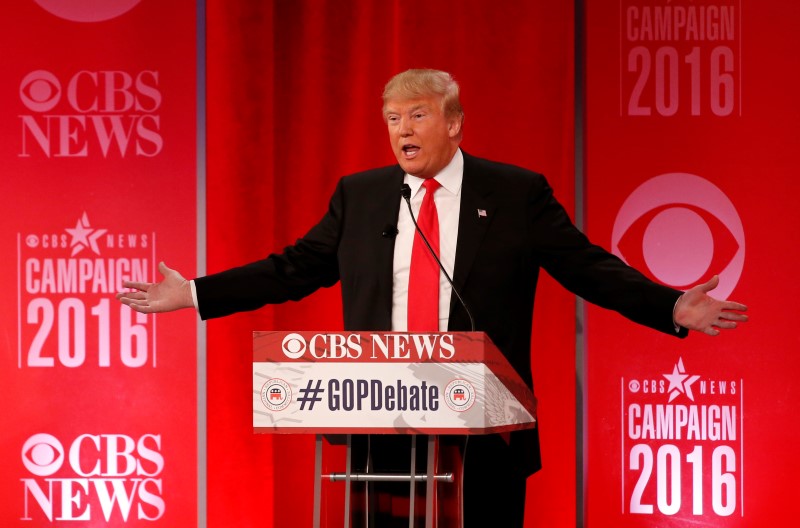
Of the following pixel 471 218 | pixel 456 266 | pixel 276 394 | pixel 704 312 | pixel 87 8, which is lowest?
A: pixel 276 394

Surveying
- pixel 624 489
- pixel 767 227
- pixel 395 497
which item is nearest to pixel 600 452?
pixel 624 489

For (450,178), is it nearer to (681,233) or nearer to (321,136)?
(321,136)

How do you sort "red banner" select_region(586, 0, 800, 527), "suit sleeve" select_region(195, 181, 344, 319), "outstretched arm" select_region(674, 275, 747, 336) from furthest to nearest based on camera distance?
"red banner" select_region(586, 0, 800, 527)
"suit sleeve" select_region(195, 181, 344, 319)
"outstretched arm" select_region(674, 275, 747, 336)

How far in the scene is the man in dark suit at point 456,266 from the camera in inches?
93.4

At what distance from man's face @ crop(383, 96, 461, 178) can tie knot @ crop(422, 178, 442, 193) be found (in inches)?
1.3

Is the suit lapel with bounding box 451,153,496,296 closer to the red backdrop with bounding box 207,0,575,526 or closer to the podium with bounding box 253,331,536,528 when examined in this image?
the podium with bounding box 253,331,536,528

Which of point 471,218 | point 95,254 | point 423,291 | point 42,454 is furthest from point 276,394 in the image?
point 42,454

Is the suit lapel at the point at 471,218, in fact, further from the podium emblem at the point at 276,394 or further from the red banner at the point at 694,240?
the red banner at the point at 694,240

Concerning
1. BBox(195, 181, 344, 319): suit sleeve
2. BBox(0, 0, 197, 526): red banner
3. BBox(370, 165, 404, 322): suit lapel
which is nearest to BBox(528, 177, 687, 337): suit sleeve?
BBox(370, 165, 404, 322): suit lapel

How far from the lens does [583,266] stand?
8.39ft

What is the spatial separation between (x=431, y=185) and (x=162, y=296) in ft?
2.42

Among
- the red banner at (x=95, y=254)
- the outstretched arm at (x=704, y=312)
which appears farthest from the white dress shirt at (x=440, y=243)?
the red banner at (x=95, y=254)

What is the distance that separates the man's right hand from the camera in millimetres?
2537

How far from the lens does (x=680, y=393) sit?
3857 mm
